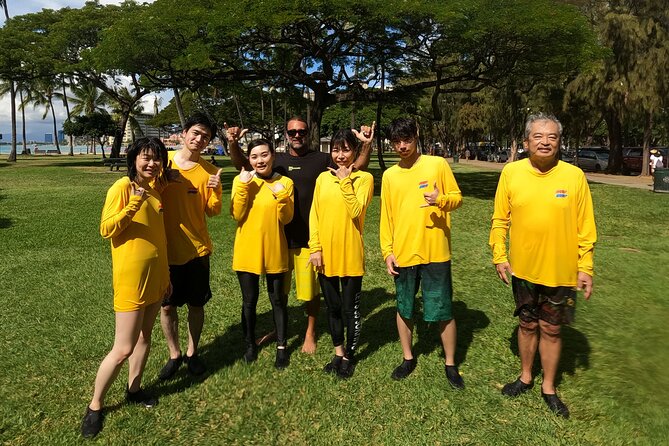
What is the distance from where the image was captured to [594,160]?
28.7 metres

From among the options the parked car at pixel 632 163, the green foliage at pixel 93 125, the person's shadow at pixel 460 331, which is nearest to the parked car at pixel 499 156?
the parked car at pixel 632 163

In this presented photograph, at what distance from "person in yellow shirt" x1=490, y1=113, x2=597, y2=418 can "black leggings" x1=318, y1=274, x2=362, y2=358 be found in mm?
1036

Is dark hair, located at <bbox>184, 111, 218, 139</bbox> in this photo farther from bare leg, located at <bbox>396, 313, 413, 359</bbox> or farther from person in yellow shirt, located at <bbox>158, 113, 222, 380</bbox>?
bare leg, located at <bbox>396, 313, 413, 359</bbox>

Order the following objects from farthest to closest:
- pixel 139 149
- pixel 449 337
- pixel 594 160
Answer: pixel 594 160, pixel 449 337, pixel 139 149

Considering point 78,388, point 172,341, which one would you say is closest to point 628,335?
point 172,341

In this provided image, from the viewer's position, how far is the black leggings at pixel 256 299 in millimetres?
3555

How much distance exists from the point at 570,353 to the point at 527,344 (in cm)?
98

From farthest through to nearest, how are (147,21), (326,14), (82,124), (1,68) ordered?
(82,124)
(1,68)
(147,21)
(326,14)

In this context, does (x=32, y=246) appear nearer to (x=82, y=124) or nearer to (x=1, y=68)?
(x=1, y=68)

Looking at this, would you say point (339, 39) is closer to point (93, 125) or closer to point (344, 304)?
point (344, 304)

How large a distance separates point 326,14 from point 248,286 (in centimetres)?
1046

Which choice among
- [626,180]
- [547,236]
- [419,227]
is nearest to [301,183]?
[419,227]

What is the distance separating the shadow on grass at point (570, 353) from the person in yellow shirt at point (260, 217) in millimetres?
2091

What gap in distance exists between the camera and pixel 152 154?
2752mm
